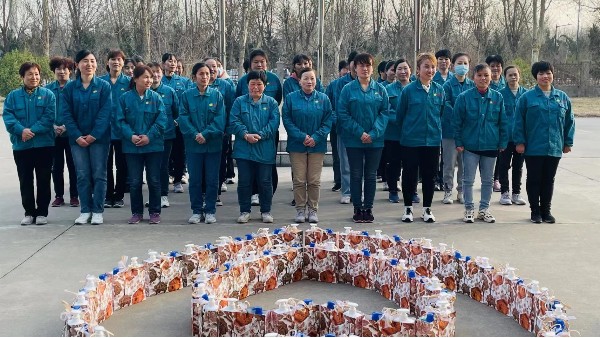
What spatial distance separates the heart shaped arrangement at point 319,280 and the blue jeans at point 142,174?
2087 mm

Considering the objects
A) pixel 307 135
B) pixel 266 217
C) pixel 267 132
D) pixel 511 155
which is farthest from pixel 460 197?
pixel 267 132

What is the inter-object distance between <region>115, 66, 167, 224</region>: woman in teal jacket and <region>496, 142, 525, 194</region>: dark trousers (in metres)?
4.27

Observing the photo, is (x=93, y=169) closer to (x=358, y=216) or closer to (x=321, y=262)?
(x=358, y=216)

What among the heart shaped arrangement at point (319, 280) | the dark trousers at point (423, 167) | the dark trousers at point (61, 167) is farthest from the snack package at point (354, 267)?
the dark trousers at point (61, 167)

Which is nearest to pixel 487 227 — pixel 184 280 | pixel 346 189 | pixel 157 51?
pixel 346 189

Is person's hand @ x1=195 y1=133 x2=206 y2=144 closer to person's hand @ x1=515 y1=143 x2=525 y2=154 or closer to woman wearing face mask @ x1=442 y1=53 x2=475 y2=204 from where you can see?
woman wearing face mask @ x1=442 y1=53 x2=475 y2=204

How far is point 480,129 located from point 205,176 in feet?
9.91

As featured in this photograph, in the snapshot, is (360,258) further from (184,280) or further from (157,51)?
(157,51)

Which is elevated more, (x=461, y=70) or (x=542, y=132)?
(x=461, y=70)

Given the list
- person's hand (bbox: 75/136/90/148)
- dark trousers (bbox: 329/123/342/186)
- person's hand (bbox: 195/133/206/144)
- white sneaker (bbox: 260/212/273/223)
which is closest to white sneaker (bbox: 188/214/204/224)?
white sneaker (bbox: 260/212/273/223)

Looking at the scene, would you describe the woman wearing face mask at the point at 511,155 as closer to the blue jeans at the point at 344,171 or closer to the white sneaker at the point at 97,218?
the blue jeans at the point at 344,171

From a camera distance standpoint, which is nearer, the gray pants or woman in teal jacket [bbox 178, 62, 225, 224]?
woman in teal jacket [bbox 178, 62, 225, 224]

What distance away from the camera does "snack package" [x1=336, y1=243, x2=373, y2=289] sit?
533cm

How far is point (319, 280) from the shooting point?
18.3 ft
